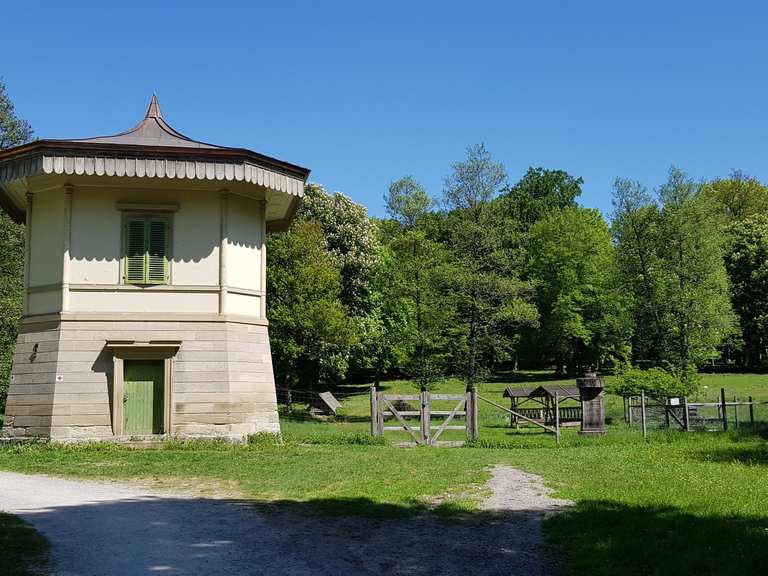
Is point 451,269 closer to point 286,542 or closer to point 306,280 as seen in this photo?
point 306,280

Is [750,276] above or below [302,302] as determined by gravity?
above

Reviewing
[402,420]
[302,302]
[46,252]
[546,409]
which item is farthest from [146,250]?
[546,409]

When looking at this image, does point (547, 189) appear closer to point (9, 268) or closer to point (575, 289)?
point (575, 289)

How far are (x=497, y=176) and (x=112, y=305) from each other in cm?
2114

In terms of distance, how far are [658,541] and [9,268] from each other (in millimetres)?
33530

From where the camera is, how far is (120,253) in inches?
773

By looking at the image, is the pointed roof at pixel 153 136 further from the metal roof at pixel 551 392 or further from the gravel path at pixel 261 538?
the metal roof at pixel 551 392

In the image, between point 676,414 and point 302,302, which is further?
point 302,302

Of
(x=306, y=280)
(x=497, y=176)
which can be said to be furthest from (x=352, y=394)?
(x=497, y=176)

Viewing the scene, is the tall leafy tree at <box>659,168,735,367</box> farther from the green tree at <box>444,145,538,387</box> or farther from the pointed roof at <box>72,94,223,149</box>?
the pointed roof at <box>72,94,223,149</box>

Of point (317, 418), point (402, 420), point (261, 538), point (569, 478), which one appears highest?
point (402, 420)

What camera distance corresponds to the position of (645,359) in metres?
49.1

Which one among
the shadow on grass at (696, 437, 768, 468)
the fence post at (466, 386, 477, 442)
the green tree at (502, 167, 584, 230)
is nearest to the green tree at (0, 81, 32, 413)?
the fence post at (466, 386, 477, 442)

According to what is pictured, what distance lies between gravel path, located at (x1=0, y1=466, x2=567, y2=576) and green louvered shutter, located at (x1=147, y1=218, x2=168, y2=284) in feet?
28.3
